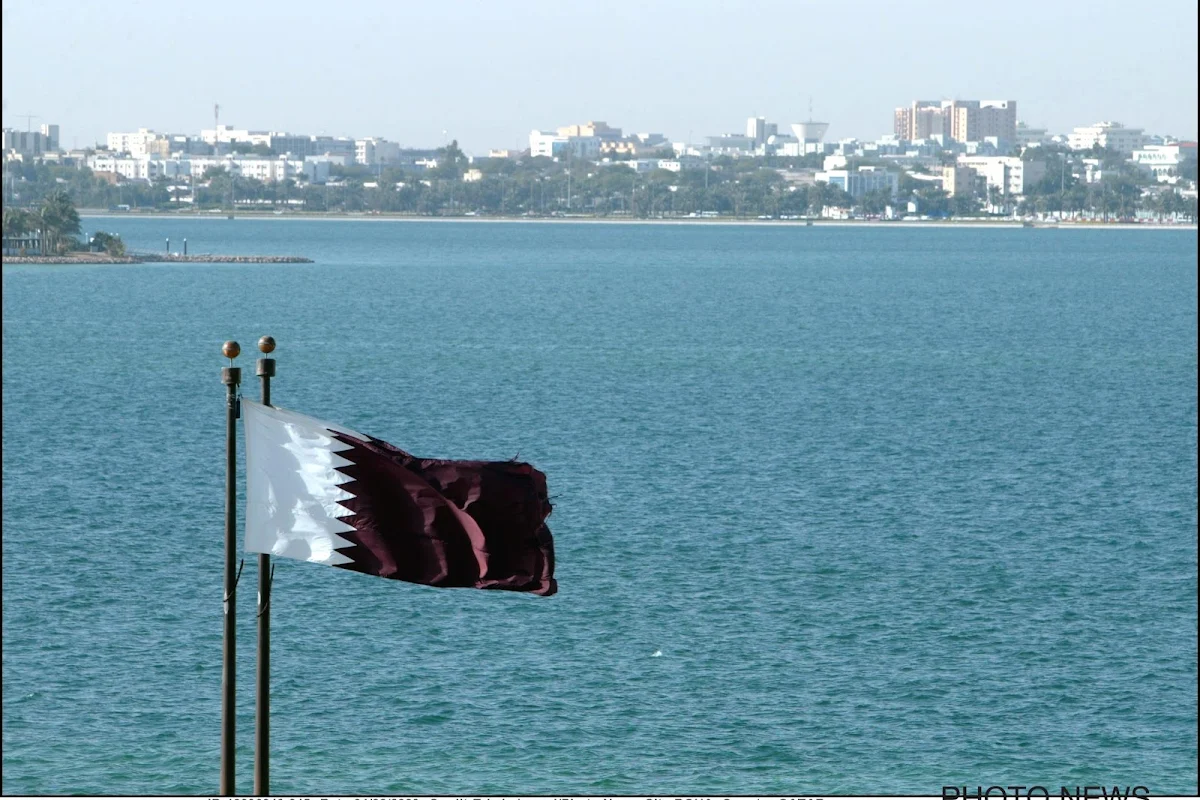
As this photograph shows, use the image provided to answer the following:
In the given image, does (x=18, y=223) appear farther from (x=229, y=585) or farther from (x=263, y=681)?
(x=229, y=585)

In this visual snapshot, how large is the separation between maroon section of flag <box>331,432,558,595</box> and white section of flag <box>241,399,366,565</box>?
0.39 feet

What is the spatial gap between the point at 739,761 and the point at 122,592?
1774cm

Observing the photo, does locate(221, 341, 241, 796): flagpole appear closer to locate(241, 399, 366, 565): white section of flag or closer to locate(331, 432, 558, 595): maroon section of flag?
locate(241, 399, 366, 565): white section of flag

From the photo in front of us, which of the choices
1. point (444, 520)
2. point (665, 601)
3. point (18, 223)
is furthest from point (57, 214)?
point (444, 520)

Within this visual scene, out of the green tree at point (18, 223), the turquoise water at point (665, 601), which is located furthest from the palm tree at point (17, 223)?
the turquoise water at point (665, 601)

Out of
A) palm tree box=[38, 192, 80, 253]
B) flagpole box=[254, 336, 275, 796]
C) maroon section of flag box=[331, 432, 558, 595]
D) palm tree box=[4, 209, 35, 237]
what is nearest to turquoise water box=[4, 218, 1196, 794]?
flagpole box=[254, 336, 275, 796]

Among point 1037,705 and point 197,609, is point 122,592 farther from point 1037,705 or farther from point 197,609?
point 1037,705

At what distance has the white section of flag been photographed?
17812 millimetres

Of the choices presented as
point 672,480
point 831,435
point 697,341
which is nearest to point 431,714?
point 672,480

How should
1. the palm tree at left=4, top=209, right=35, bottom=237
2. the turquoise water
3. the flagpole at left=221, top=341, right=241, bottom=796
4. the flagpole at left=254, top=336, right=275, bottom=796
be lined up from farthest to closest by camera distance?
the palm tree at left=4, top=209, right=35, bottom=237, the turquoise water, the flagpole at left=254, top=336, right=275, bottom=796, the flagpole at left=221, top=341, right=241, bottom=796

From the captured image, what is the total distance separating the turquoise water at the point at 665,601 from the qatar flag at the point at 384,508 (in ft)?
49.8

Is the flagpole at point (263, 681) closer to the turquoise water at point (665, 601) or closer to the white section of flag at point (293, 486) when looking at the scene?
the white section of flag at point (293, 486)

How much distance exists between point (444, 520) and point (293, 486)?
4.85ft

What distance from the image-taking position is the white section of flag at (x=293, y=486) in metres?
17.8
